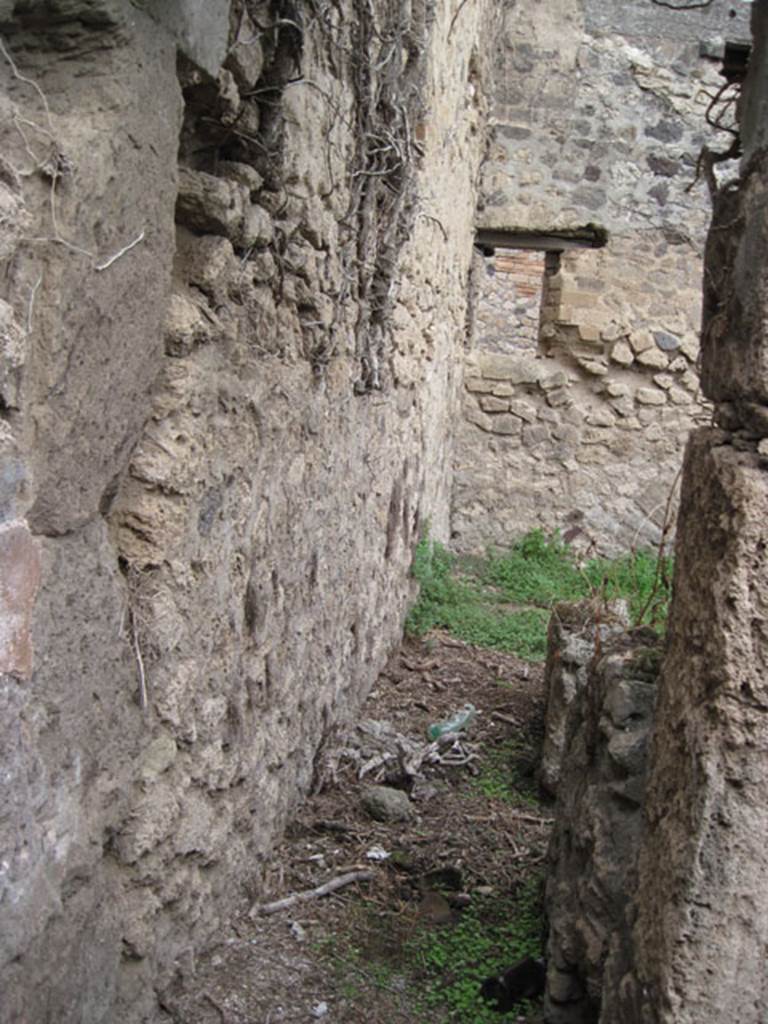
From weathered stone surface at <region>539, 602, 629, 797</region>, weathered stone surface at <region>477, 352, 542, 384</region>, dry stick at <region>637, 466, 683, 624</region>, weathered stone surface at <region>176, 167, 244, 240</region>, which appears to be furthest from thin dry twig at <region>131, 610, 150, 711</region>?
weathered stone surface at <region>477, 352, 542, 384</region>

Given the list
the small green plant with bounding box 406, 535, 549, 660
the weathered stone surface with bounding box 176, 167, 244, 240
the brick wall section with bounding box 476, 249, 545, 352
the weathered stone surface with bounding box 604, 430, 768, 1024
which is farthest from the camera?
the brick wall section with bounding box 476, 249, 545, 352

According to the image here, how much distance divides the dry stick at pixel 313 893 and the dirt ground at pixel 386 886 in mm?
12

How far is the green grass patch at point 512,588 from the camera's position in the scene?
544 centimetres

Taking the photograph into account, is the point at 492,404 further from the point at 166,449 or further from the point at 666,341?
the point at 166,449

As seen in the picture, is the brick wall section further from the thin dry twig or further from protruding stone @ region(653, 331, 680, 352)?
the thin dry twig

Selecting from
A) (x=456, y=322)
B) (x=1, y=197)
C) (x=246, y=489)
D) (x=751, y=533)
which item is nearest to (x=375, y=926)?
(x=246, y=489)

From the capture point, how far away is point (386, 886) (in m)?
2.84

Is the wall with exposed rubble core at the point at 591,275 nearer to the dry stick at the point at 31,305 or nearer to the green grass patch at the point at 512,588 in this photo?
the green grass patch at the point at 512,588

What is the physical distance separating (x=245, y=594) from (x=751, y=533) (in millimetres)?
1301

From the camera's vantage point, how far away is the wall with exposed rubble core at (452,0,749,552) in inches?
293

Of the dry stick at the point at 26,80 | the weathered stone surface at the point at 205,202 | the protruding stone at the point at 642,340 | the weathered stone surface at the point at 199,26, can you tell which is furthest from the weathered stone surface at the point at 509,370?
the dry stick at the point at 26,80

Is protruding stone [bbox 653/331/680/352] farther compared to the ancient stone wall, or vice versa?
protruding stone [bbox 653/331/680/352]

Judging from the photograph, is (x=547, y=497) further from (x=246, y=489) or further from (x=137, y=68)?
(x=137, y=68)

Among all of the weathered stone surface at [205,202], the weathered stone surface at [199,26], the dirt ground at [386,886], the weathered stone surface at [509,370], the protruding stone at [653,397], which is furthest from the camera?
the protruding stone at [653,397]
